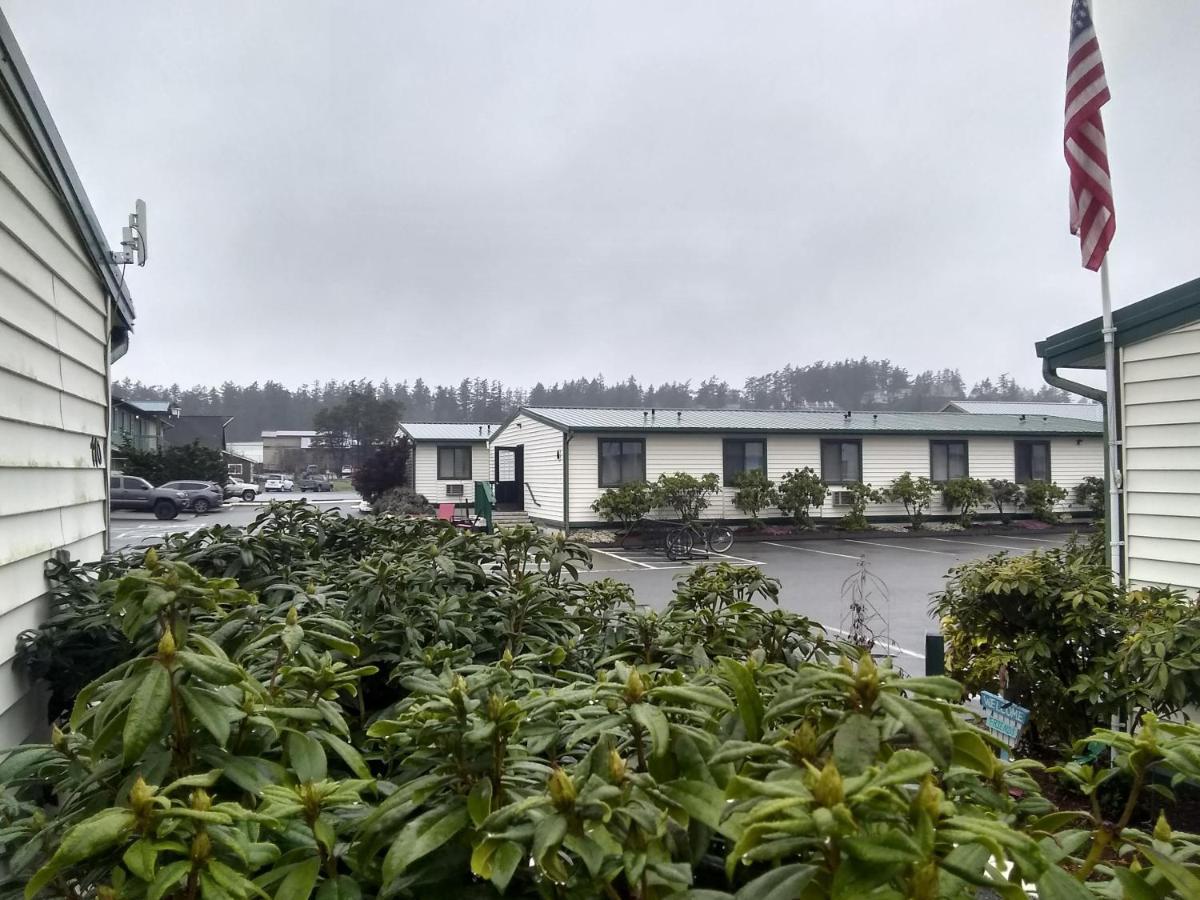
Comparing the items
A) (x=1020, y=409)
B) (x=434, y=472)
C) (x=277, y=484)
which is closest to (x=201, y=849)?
(x=434, y=472)

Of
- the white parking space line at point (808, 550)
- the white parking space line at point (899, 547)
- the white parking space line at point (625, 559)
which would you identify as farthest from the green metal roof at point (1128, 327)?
the white parking space line at point (899, 547)

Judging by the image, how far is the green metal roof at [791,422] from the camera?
20.0 m

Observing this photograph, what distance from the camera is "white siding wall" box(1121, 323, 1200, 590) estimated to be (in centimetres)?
458

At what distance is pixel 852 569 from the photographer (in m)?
14.2

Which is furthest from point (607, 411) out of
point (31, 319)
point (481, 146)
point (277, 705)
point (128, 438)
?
point (128, 438)

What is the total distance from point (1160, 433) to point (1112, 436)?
32 centimetres

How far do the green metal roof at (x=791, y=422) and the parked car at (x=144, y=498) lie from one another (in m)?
14.0

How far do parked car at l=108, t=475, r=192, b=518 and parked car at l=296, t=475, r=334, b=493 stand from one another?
26.8 m

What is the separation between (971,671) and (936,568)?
33.9 ft

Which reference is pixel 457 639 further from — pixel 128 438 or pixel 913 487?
pixel 128 438

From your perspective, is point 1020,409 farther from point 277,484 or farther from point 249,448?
point 249,448

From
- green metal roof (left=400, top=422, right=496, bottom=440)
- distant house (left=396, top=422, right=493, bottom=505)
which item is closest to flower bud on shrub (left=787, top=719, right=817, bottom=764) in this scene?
distant house (left=396, top=422, right=493, bottom=505)

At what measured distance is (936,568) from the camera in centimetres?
1434

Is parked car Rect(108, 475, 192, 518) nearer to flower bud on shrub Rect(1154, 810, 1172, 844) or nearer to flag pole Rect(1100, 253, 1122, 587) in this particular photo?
flag pole Rect(1100, 253, 1122, 587)
